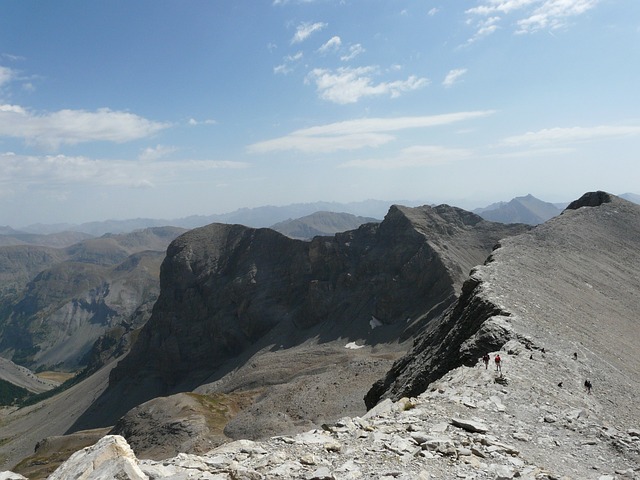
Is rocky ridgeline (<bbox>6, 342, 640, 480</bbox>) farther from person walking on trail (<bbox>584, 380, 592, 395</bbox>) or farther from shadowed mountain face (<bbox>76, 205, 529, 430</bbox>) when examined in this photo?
shadowed mountain face (<bbox>76, 205, 529, 430</bbox>)

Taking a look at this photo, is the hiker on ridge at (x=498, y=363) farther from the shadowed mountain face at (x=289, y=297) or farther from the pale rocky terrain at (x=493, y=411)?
the shadowed mountain face at (x=289, y=297)

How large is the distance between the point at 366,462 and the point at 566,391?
47.3 ft

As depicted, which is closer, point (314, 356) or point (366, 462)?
point (366, 462)

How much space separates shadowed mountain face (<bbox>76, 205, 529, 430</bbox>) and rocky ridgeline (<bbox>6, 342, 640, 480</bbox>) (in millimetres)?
74341

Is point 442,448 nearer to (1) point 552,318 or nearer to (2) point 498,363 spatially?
(2) point 498,363

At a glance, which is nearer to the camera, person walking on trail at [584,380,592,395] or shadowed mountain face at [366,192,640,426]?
person walking on trail at [584,380,592,395]

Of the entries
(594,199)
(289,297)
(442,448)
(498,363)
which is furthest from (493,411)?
(289,297)

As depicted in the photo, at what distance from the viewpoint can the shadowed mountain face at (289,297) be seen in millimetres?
113562

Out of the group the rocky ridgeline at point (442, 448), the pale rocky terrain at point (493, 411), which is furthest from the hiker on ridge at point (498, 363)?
the rocky ridgeline at point (442, 448)

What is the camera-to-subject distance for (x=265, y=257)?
162500mm

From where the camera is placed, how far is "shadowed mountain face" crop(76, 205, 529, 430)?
113562 millimetres

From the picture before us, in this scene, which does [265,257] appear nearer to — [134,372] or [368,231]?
[368,231]

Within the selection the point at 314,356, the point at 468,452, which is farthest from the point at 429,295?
the point at 468,452

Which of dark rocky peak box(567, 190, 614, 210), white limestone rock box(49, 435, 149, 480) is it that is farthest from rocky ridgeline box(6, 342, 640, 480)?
dark rocky peak box(567, 190, 614, 210)
